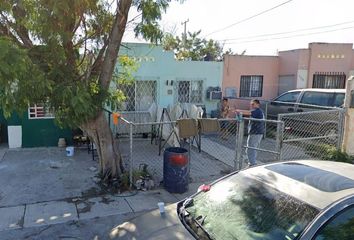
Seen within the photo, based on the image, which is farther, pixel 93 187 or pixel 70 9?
pixel 93 187

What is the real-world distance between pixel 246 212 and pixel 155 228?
2.73 feet

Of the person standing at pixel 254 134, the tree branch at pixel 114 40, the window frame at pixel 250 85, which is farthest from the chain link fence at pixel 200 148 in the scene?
the window frame at pixel 250 85

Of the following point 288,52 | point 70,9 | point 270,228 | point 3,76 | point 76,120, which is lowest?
point 270,228

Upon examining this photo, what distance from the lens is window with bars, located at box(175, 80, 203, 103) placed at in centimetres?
1232

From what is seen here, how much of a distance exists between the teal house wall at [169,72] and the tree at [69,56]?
437 centimetres

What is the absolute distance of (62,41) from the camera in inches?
213

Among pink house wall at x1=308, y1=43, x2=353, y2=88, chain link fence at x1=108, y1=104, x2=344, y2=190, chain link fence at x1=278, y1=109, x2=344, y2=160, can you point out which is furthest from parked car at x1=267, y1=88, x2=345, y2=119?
pink house wall at x1=308, y1=43, x2=353, y2=88

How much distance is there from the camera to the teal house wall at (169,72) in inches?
441

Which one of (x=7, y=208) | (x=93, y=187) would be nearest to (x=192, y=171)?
(x=93, y=187)

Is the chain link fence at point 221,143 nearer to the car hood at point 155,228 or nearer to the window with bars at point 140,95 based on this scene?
the window with bars at point 140,95

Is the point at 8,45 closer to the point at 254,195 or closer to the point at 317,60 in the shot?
the point at 254,195

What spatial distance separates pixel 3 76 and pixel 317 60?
14960mm

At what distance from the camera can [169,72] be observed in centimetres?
1173

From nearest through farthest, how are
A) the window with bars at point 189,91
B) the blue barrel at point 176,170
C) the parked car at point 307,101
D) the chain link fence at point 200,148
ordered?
the blue barrel at point 176,170, the chain link fence at point 200,148, the parked car at point 307,101, the window with bars at point 189,91
